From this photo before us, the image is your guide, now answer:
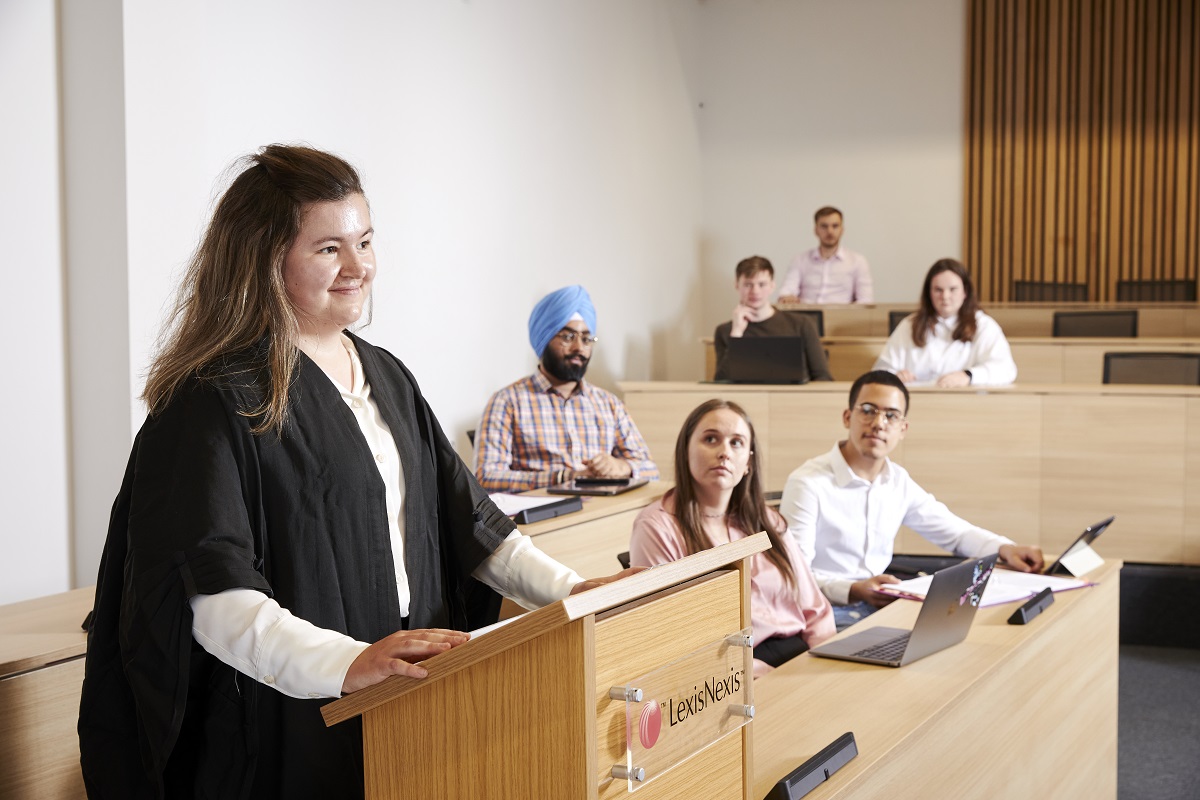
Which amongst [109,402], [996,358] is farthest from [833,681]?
[996,358]

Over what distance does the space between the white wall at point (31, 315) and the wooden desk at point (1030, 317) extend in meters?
5.98

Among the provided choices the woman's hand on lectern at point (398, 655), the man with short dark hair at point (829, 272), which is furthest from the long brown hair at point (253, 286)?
the man with short dark hair at point (829, 272)

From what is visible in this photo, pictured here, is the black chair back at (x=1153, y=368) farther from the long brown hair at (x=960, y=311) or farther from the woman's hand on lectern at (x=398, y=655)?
the woman's hand on lectern at (x=398, y=655)

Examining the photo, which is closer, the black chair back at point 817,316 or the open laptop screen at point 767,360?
the open laptop screen at point 767,360

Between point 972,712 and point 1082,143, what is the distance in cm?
859

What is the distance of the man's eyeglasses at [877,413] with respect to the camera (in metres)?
3.58

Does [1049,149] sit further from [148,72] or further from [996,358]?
[148,72]

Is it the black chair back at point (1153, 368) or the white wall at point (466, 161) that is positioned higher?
the white wall at point (466, 161)

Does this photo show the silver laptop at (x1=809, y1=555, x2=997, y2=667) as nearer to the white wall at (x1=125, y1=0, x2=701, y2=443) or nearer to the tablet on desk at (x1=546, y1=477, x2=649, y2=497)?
the tablet on desk at (x1=546, y1=477, x2=649, y2=497)

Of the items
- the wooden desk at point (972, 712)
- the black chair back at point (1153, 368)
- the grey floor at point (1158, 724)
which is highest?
the black chair back at point (1153, 368)

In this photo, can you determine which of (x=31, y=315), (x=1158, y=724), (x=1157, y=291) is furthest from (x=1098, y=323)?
(x=31, y=315)

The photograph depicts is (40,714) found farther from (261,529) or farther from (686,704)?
(686,704)

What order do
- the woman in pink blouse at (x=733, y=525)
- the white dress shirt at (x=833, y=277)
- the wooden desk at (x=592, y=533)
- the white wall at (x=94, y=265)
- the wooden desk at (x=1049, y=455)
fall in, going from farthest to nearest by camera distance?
the white dress shirt at (x=833, y=277), the wooden desk at (x=1049, y=455), the wooden desk at (x=592, y=533), the white wall at (x=94, y=265), the woman in pink blouse at (x=733, y=525)

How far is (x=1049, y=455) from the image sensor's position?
5.23 metres
